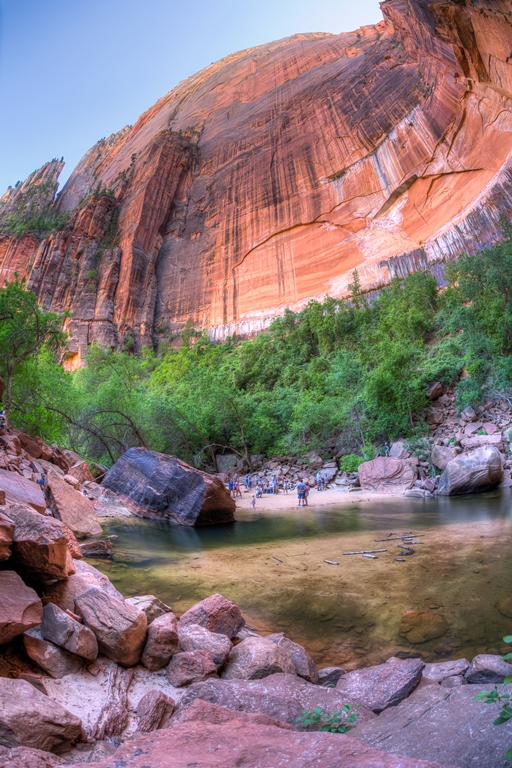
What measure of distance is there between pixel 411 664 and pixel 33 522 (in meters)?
4.19

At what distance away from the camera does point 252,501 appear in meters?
20.1

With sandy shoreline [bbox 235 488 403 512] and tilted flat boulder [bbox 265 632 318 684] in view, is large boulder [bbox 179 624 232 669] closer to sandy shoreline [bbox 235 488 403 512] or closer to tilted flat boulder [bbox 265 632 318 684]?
tilted flat boulder [bbox 265 632 318 684]

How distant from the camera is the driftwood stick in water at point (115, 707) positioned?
3.41 m

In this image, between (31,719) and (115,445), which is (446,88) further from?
(31,719)

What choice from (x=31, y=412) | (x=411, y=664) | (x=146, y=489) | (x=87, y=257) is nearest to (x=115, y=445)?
(x=31, y=412)

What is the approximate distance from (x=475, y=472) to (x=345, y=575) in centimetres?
1157

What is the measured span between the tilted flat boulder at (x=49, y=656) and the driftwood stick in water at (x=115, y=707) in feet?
1.17

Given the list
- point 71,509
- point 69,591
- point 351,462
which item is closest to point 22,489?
point 71,509

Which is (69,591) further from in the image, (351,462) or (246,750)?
(351,462)

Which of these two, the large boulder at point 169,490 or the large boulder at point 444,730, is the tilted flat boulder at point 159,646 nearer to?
the large boulder at point 444,730

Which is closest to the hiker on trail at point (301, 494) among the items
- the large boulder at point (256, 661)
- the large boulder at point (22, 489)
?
the large boulder at point (22, 489)

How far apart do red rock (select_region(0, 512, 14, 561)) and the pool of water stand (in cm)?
357

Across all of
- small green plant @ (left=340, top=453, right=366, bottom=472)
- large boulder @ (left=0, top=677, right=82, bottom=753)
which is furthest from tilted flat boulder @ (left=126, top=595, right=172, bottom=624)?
small green plant @ (left=340, top=453, right=366, bottom=472)

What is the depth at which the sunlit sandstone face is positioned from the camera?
1341 inches
